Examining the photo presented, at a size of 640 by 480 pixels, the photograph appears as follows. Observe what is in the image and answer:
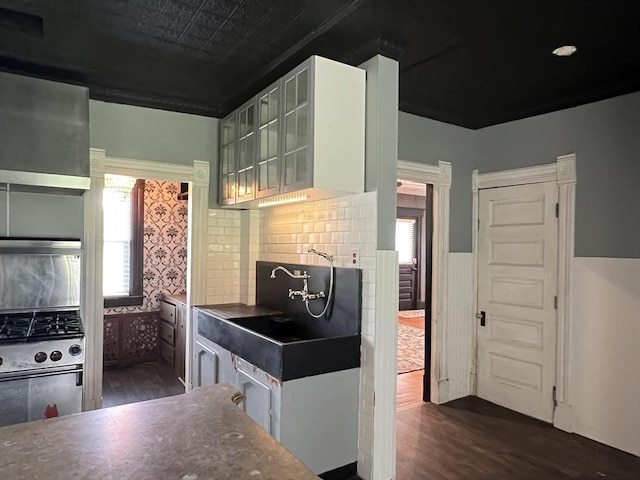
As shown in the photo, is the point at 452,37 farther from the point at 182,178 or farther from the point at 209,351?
the point at 209,351

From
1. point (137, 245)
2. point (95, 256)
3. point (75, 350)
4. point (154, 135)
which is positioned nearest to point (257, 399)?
point (75, 350)

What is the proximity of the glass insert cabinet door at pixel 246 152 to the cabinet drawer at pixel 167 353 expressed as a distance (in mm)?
2348

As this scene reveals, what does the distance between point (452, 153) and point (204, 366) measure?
2.95m

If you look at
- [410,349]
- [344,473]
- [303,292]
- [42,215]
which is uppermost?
[42,215]

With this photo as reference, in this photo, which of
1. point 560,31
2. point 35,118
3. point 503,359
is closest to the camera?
point 560,31

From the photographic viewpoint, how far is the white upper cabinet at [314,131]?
2.52 m

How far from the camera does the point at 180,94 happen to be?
3.46 metres

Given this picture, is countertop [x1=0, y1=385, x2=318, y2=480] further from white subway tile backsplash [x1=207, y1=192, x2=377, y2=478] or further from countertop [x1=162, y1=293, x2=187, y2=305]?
A: countertop [x1=162, y1=293, x2=187, y2=305]

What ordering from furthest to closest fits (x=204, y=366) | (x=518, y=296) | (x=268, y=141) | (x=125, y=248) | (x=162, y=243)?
(x=162, y=243) < (x=125, y=248) < (x=518, y=296) < (x=204, y=366) < (x=268, y=141)

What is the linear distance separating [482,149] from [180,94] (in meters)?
2.83

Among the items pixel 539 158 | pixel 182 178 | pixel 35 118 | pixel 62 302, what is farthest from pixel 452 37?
pixel 62 302

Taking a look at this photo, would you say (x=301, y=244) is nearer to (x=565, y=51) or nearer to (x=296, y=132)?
(x=296, y=132)

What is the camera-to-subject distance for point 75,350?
2.72 metres

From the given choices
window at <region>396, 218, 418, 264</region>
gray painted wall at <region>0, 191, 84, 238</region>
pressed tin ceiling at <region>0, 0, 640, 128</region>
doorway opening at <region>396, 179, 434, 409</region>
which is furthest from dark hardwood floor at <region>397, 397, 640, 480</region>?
window at <region>396, 218, 418, 264</region>
